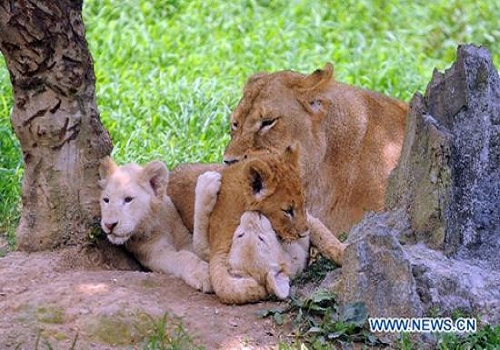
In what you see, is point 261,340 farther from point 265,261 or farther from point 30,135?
point 30,135

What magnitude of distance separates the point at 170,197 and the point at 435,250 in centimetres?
196

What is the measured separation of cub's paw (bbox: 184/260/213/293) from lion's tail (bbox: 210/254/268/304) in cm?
15

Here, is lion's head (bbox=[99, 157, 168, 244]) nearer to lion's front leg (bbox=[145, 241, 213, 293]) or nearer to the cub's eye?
lion's front leg (bbox=[145, 241, 213, 293])

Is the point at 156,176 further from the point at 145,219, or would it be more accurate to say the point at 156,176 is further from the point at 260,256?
the point at 260,256

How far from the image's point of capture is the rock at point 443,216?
6004 mm

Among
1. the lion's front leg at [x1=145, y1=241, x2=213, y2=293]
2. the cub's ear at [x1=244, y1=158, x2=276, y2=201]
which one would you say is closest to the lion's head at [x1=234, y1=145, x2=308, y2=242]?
the cub's ear at [x1=244, y1=158, x2=276, y2=201]

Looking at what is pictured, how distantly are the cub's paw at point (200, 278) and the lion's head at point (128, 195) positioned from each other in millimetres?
488

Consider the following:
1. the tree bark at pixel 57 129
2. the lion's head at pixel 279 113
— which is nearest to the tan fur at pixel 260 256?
the lion's head at pixel 279 113

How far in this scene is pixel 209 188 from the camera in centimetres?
691

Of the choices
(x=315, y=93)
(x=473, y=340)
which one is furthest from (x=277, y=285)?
(x=315, y=93)

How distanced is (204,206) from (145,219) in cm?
47

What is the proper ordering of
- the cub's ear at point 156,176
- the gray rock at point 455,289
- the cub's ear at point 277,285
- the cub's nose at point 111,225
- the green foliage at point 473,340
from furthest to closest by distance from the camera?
the cub's ear at point 156,176, the cub's nose at point 111,225, the cub's ear at point 277,285, the gray rock at point 455,289, the green foliage at point 473,340

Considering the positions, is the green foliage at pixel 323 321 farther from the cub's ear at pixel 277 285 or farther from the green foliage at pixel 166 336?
the green foliage at pixel 166 336

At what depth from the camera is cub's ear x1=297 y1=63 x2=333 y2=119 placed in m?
7.57
